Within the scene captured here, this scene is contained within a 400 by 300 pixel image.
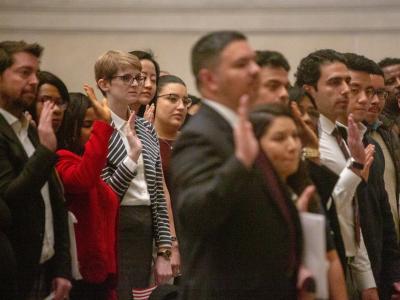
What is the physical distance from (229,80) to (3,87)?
1191 millimetres

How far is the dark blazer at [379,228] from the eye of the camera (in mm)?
4008

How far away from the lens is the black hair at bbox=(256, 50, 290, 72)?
120 inches

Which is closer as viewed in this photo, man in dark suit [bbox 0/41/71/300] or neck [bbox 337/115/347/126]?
man in dark suit [bbox 0/41/71/300]

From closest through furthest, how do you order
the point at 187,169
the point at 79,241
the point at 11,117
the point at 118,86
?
the point at 187,169, the point at 11,117, the point at 79,241, the point at 118,86

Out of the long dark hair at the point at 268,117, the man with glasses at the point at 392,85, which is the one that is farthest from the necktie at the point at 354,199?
the man with glasses at the point at 392,85

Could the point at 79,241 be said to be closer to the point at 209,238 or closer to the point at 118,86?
the point at 118,86

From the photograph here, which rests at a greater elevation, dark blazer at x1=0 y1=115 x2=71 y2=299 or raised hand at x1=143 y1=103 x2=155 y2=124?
raised hand at x1=143 y1=103 x2=155 y2=124

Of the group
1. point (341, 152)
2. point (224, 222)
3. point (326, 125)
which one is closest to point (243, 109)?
point (224, 222)

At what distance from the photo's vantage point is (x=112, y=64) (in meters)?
4.07

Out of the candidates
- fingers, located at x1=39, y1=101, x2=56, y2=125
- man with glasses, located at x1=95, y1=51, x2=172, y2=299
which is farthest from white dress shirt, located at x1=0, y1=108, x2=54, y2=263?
man with glasses, located at x1=95, y1=51, x2=172, y2=299

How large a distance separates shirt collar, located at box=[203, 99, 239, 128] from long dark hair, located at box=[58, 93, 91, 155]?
4.62 ft

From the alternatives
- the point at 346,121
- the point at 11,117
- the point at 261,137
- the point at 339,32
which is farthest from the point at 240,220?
the point at 339,32

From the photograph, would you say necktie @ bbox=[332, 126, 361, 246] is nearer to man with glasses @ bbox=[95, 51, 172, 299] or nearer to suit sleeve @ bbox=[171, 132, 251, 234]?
man with glasses @ bbox=[95, 51, 172, 299]

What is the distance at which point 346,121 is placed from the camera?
3873 millimetres
